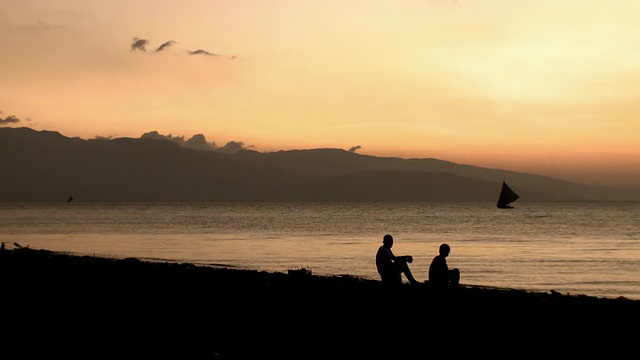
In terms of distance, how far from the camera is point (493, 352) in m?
12.9

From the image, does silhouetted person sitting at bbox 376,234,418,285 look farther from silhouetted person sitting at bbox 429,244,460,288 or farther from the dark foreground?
silhouetted person sitting at bbox 429,244,460,288

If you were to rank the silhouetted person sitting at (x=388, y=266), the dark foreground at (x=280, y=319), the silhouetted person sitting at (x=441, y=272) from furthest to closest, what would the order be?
the silhouetted person sitting at (x=388, y=266) → the silhouetted person sitting at (x=441, y=272) → the dark foreground at (x=280, y=319)

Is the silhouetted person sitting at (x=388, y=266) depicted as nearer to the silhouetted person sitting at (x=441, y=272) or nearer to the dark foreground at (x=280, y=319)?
the dark foreground at (x=280, y=319)

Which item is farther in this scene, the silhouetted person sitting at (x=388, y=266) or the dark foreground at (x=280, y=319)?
the silhouetted person sitting at (x=388, y=266)

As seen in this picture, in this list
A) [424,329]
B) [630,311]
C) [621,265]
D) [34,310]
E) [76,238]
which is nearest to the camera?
[424,329]

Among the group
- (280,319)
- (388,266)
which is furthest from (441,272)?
(280,319)

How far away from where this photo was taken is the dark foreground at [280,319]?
1312 centimetres

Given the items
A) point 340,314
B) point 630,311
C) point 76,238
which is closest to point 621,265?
point 630,311

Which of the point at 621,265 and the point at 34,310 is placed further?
the point at 621,265

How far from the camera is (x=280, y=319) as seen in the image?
1630 cm

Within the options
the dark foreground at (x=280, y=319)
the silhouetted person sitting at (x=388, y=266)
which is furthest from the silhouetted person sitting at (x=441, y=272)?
the silhouetted person sitting at (x=388, y=266)

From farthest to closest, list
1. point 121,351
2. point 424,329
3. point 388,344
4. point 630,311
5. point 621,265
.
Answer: point 621,265, point 630,311, point 424,329, point 388,344, point 121,351

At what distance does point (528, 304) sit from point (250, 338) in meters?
9.07

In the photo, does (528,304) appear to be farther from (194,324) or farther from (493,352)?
(194,324)
